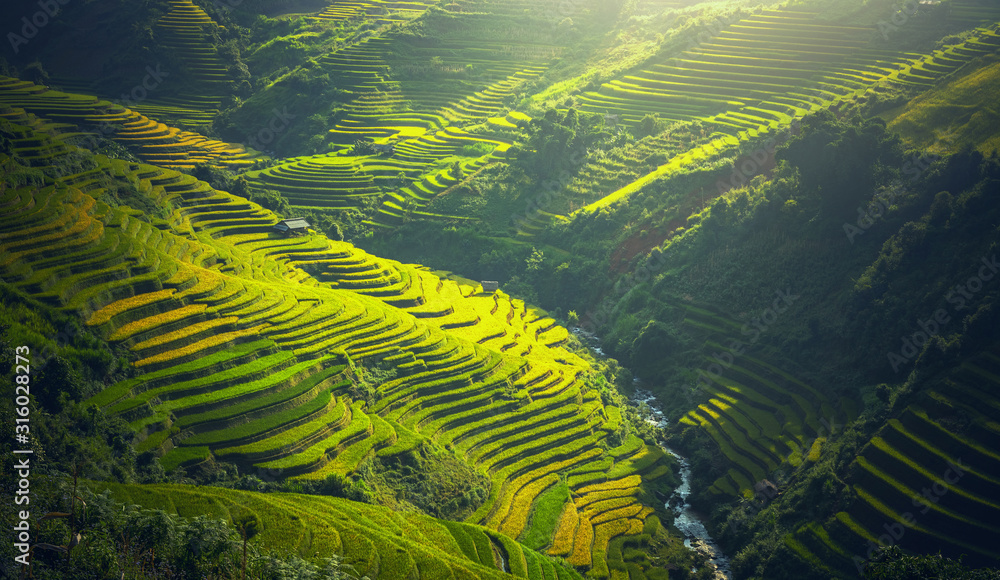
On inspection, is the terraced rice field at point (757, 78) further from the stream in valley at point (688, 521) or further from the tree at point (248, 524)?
the tree at point (248, 524)

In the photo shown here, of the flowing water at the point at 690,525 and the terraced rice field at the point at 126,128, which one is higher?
the terraced rice field at the point at 126,128

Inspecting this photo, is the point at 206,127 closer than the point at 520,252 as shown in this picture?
No

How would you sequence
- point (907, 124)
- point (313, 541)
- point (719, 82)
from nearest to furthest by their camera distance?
point (313, 541) → point (907, 124) → point (719, 82)

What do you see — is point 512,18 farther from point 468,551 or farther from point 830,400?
point 468,551

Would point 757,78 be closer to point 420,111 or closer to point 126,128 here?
point 420,111

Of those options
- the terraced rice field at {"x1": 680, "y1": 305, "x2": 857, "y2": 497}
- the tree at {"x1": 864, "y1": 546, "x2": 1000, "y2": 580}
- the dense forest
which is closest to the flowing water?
the dense forest

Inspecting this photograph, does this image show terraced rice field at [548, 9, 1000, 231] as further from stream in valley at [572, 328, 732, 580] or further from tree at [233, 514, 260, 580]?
tree at [233, 514, 260, 580]

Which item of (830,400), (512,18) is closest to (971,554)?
(830,400)

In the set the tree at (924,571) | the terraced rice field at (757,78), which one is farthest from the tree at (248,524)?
the terraced rice field at (757,78)

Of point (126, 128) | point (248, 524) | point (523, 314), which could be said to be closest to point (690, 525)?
point (248, 524)
